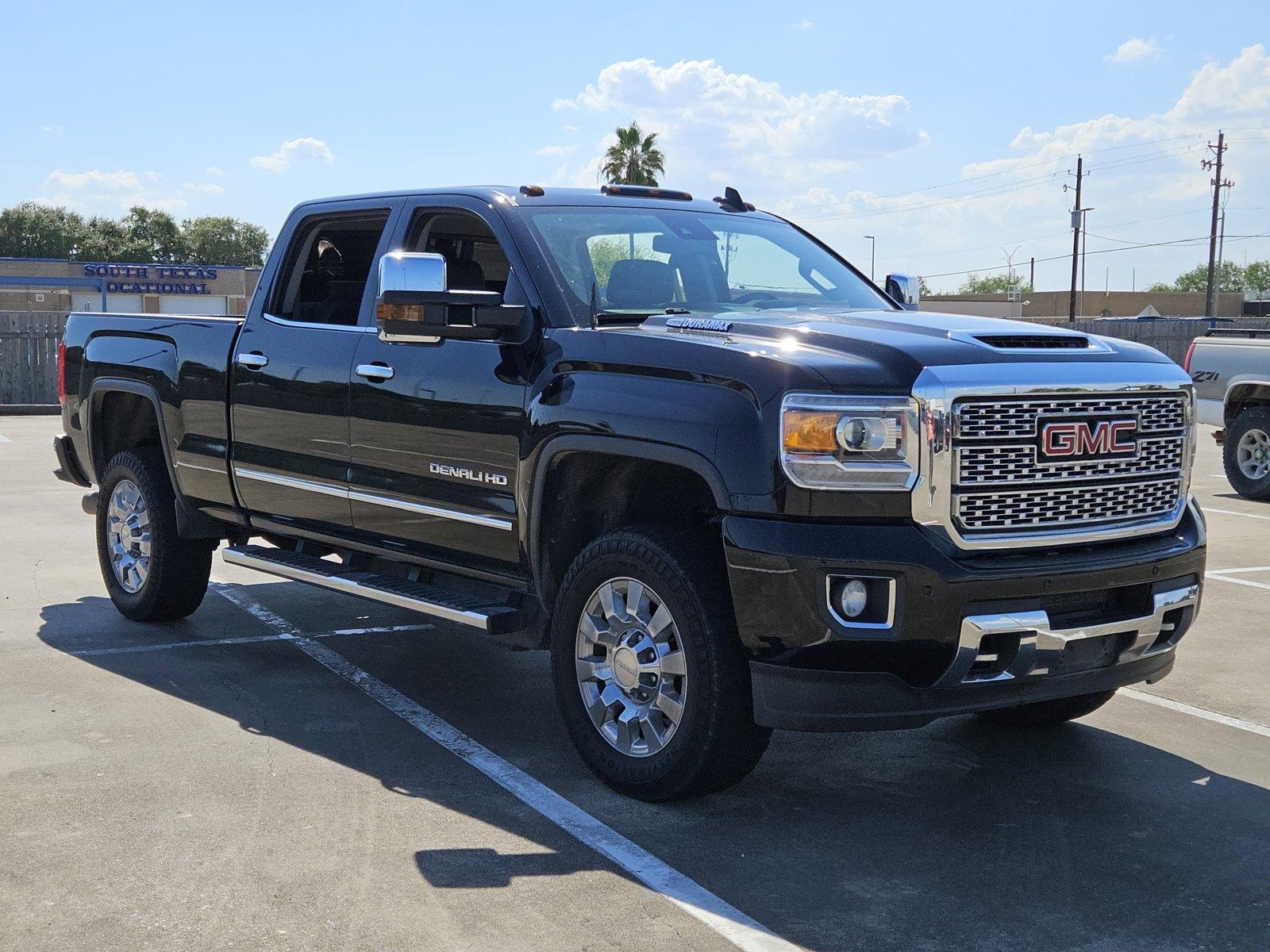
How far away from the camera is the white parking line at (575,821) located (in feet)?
12.2

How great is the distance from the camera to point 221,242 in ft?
408

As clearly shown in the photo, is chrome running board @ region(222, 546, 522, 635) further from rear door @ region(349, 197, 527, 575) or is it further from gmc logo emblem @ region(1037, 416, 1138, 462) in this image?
gmc logo emblem @ region(1037, 416, 1138, 462)

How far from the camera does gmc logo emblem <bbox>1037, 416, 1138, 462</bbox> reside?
4.39m

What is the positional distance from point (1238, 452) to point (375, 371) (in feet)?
34.4

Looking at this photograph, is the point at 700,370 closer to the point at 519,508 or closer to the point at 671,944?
the point at 519,508

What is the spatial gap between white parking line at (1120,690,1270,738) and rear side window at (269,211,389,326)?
392cm

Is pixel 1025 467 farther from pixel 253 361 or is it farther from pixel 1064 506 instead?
pixel 253 361

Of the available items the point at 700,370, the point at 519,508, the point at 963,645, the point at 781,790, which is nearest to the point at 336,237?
the point at 519,508

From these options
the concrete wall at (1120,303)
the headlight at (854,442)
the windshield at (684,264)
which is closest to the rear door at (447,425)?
the windshield at (684,264)

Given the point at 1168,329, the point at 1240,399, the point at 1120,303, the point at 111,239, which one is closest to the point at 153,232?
the point at 111,239

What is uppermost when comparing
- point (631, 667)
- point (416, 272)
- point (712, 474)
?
point (416, 272)

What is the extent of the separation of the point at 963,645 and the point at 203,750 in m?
2.83

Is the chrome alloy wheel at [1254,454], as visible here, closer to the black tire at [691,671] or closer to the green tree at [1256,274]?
the black tire at [691,671]

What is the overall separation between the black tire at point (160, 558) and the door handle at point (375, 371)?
203 centimetres
